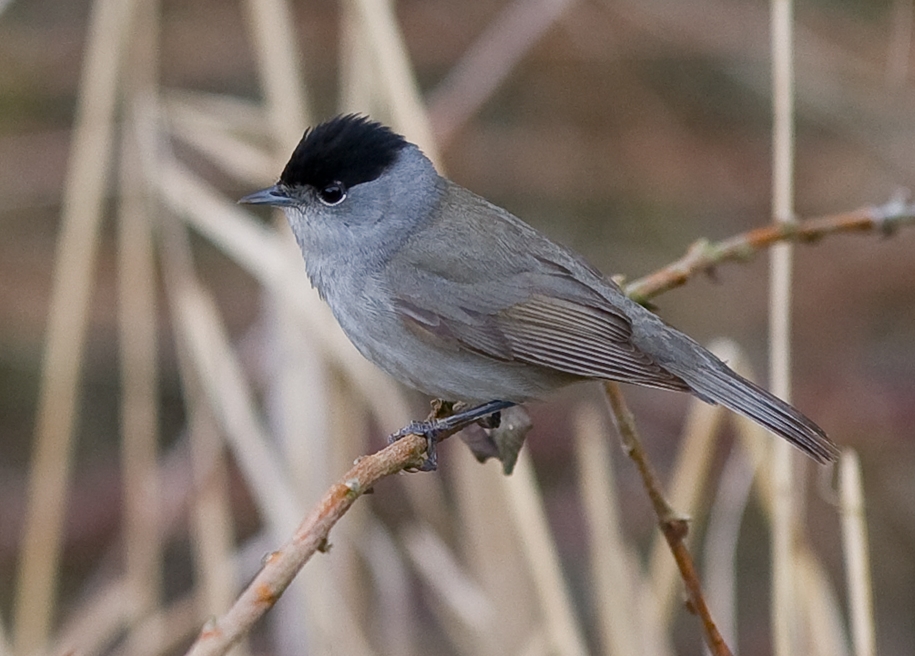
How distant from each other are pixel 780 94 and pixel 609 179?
2.92 meters

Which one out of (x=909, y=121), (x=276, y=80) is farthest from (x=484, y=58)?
(x=909, y=121)

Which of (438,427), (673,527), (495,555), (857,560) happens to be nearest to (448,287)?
(438,427)

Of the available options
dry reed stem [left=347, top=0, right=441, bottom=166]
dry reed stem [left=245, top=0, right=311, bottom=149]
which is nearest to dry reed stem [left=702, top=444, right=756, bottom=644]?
dry reed stem [left=347, top=0, right=441, bottom=166]

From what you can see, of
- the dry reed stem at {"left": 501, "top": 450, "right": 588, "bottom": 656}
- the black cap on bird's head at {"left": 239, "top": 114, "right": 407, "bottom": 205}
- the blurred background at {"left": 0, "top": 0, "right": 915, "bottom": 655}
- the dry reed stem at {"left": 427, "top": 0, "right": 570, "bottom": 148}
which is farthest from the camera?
the blurred background at {"left": 0, "top": 0, "right": 915, "bottom": 655}

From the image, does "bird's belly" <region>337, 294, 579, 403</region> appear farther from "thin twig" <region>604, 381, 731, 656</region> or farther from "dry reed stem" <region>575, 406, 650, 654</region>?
"thin twig" <region>604, 381, 731, 656</region>

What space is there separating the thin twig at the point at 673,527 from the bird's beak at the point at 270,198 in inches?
49.4

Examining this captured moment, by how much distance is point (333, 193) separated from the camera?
3232 mm

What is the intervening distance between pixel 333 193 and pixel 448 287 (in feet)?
1.41

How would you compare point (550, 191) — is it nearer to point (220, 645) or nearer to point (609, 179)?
point (609, 179)

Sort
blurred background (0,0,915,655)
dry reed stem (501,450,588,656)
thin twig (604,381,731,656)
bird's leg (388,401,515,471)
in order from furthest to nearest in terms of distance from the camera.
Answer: blurred background (0,0,915,655), dry reed stem (501,450,588,656), bird's leg (388,401,515,471), thin twig (604,381,731,656)

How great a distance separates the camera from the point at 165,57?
5.48 metres

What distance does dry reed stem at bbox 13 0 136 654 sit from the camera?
128 inches

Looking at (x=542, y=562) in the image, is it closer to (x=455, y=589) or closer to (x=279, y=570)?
(x=455, y=589)

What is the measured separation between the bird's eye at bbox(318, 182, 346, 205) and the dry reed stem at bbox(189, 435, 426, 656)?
56.6 inches
